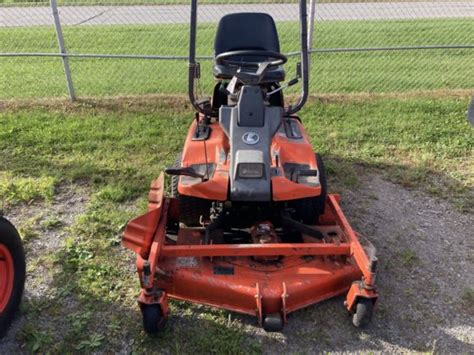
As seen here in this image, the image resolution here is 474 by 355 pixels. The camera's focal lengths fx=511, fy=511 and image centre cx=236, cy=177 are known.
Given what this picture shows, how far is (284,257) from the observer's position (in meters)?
3.03

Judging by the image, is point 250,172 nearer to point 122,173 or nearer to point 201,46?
point 122,173

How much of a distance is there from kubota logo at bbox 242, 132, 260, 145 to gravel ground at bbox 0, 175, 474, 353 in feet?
3.37

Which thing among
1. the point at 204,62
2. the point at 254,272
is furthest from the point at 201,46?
the point at 254,272

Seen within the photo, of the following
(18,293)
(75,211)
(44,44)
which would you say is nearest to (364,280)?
(18,293)

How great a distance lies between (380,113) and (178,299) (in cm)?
403

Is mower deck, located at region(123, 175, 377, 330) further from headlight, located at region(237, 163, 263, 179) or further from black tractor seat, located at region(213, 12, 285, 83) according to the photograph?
black tractor seat, located at region(213, 12, 285, 83)

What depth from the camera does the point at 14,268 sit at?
9.13 feet

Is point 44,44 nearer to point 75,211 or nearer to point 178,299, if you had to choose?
point 75,211

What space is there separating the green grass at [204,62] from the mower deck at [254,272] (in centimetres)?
419

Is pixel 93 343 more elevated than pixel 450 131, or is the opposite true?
pixel 450 131

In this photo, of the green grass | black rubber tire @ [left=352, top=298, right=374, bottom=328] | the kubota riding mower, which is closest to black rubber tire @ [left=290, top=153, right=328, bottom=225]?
the kubota riding mower

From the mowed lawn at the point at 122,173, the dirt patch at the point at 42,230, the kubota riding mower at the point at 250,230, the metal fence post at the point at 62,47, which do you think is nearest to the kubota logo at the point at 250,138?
the kubota riding mower at the point at 250,230

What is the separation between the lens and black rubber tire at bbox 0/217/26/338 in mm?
2672

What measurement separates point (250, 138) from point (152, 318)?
3.90ft
